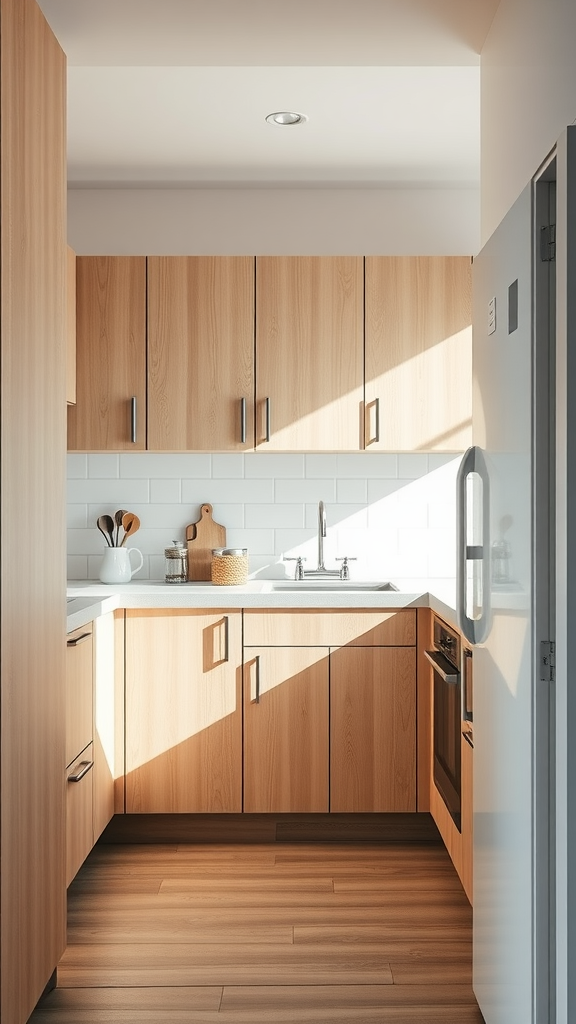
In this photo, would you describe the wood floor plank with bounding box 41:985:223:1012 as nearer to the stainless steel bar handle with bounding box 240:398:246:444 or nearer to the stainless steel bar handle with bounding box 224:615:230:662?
the stainless steel bar handle with bounding box 224:615:230:662

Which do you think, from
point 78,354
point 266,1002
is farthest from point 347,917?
point 78,354

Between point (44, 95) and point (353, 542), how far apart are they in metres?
2.36

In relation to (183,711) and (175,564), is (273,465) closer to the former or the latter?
(175,564)

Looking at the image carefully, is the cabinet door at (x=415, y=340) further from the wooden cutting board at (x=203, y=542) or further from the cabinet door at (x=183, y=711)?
the cabinet door at (x=183, y=711)

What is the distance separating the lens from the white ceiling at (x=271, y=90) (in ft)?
7.82

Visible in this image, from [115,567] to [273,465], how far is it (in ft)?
2.69

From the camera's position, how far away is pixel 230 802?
349cm

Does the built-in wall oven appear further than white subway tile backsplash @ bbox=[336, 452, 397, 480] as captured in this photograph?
No

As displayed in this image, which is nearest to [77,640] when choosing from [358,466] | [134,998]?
[134,998]

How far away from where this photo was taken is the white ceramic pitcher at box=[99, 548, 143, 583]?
3855mm

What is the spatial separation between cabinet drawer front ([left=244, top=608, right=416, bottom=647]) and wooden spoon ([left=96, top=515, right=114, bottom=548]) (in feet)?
2.72

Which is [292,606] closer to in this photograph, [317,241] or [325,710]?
[325,710]

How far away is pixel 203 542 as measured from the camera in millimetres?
4047

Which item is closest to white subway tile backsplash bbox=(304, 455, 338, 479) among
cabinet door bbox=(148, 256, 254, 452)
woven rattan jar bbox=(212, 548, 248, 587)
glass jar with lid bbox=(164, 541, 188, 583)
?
cabinet door bbox=(148, 256, 254, 452)
